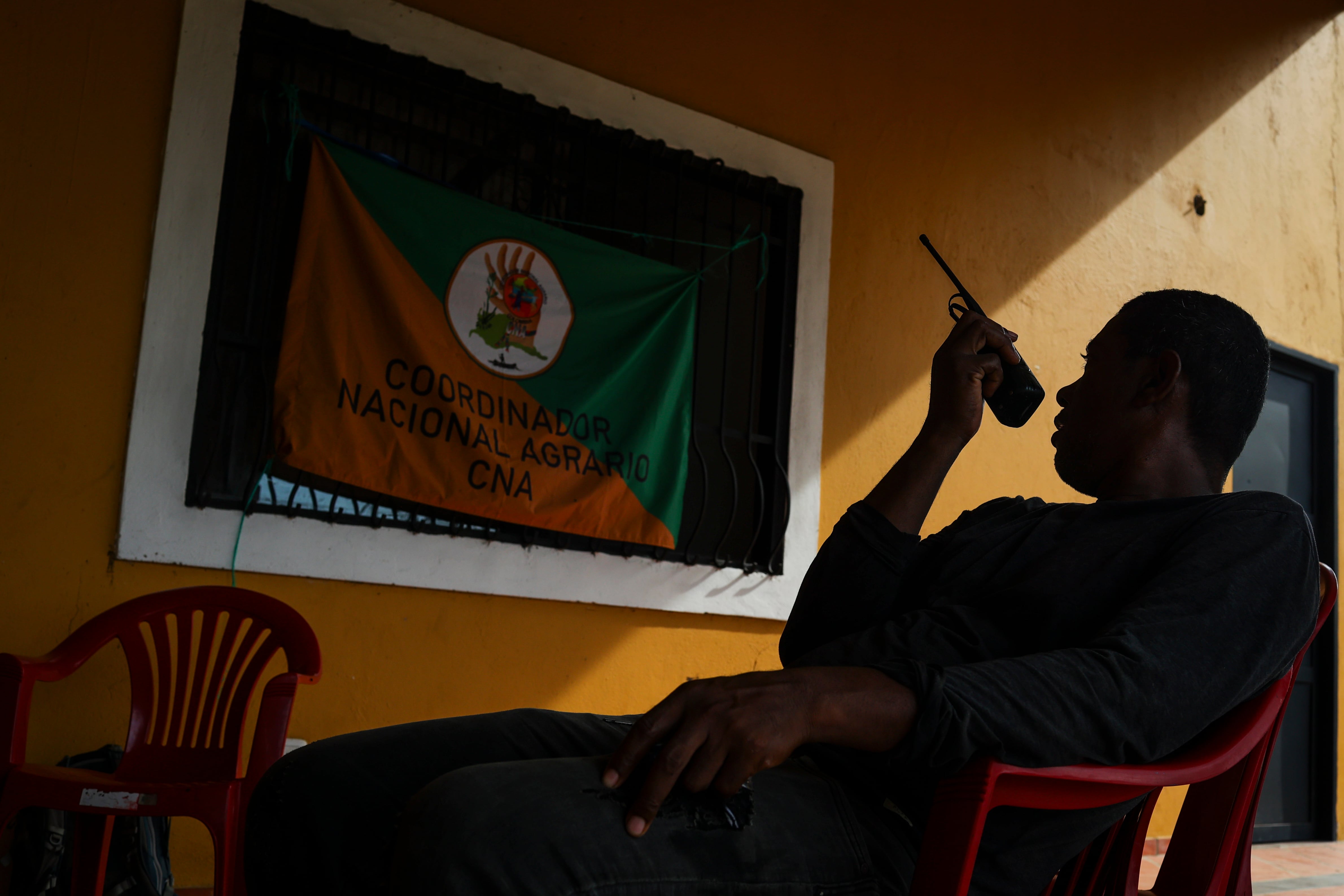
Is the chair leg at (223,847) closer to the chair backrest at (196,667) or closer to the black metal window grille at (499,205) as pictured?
the chair backrest at (196,667)

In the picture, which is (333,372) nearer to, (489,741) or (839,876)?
(489,741)

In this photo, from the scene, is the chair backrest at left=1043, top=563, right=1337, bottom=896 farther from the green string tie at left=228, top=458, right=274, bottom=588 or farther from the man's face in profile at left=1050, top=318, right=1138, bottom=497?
the green string tie at left=228, top=458, right=274, bottom=588

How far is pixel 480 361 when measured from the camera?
8.84 feet

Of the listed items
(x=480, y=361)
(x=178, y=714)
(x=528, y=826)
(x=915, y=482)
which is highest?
(x=480, y=361)

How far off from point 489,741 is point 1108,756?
2.10 feet

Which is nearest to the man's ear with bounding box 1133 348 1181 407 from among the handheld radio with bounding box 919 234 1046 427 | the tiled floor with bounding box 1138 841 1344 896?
the handheld radio with bounding box 919 234 1046 427

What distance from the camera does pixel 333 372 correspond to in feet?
A: 8.04

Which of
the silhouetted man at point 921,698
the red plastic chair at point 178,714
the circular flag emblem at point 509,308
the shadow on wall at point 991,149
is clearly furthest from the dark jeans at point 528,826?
the shadow on wall at point 991,149

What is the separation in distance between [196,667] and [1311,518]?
4.64 metres

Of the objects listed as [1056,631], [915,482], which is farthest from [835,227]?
[1056,631]

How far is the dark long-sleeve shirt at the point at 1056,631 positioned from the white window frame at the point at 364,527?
1.44 m

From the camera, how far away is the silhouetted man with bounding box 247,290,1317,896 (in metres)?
0.82

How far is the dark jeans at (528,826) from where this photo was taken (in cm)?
78

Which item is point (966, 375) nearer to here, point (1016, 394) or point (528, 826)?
point (1016, 394)
